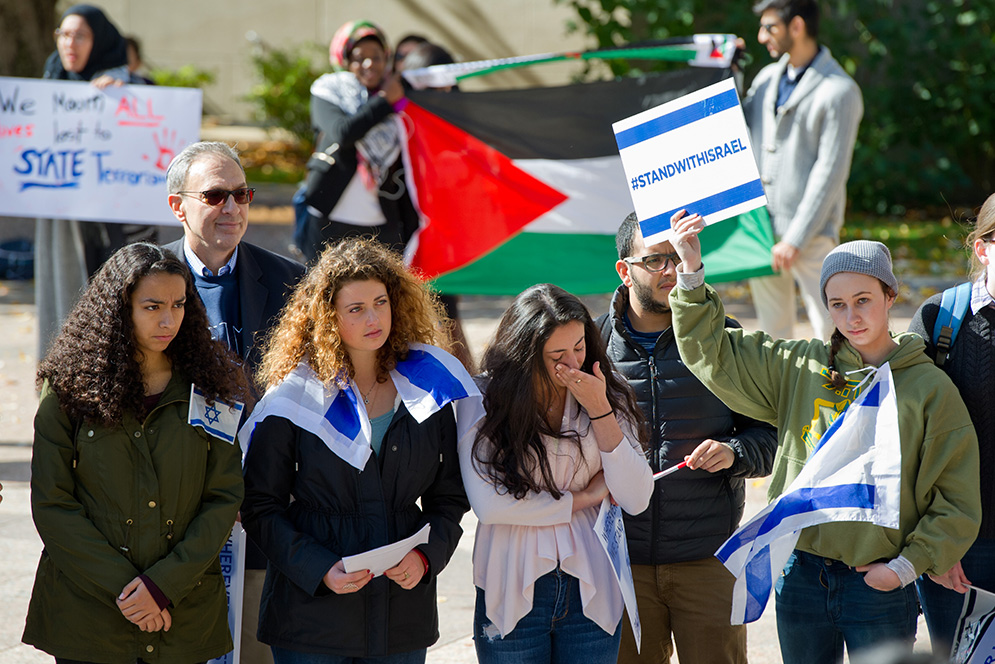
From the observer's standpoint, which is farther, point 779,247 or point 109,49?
point 109,49

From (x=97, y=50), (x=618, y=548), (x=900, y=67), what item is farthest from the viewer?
(x=900, y=67)

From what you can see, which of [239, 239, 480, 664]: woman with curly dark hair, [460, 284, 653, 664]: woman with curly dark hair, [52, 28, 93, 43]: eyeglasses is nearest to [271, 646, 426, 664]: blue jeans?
[239, 239, 480, 664]: woman with curly dark hair

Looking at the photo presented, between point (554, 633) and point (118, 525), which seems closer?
point (118, 525)

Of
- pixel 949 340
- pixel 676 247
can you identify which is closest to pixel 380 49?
pixel 676 247

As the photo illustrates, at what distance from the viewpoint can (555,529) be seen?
331 centimetres

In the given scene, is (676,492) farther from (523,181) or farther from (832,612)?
(523,181)

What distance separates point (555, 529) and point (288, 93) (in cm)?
1743

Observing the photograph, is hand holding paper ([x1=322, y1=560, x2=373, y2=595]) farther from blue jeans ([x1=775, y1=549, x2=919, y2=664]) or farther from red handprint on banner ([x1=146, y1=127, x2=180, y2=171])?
red handprint on banner ([x1=146, y1=127, x2=180, y2=171])

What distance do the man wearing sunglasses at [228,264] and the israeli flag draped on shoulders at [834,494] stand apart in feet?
5.27

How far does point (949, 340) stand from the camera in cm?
337

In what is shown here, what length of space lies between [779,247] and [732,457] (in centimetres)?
342

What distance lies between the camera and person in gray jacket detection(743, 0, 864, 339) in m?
6.84

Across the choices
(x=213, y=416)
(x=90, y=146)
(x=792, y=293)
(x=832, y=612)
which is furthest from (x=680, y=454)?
(x=90, y=146)

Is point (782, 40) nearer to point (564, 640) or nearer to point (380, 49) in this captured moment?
point (380, 49)
